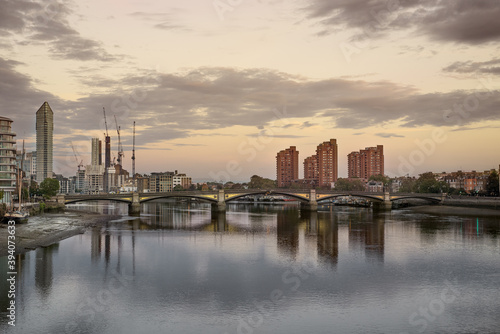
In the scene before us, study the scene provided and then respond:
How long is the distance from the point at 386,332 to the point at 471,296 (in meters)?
9.77

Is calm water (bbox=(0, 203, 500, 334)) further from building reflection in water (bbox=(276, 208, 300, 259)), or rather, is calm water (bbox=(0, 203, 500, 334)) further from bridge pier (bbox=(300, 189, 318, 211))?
bridge pier (bbox=(300, 189, 318, 211))

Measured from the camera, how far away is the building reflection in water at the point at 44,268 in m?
29.4

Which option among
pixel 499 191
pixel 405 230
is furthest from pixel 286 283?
pixel 499 191

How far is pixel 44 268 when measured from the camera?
116 ft

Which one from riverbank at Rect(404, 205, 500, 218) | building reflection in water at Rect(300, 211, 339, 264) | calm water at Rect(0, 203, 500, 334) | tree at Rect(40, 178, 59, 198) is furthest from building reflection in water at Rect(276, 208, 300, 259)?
tree at Rect(40, 178, 59, 198)

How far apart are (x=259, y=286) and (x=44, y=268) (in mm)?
17982

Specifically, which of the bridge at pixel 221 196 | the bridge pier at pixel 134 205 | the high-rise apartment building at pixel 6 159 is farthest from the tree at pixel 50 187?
the high-rise apartment building at pixel 6 159

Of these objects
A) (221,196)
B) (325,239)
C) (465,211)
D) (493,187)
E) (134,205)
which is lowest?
(465,211)

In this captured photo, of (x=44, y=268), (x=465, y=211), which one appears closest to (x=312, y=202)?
(x=465, y=211)

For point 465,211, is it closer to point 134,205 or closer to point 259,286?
point 134,205

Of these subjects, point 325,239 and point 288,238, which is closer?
point 325,239

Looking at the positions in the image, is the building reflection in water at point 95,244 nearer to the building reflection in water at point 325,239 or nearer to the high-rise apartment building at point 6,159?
the building reflection in water at point 325,239

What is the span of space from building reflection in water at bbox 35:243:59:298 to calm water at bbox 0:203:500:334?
0.09m

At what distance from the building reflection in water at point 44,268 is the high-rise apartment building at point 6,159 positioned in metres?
42.7
